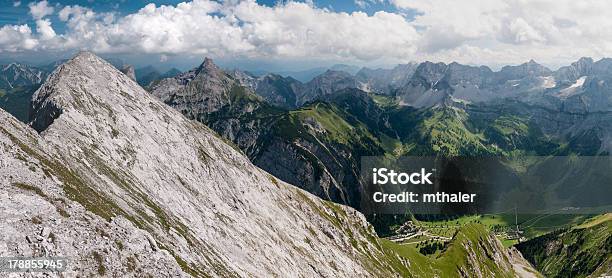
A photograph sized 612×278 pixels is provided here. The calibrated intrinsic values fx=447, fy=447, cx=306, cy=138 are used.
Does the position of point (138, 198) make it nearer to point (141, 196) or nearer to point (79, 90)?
point (141, 196)

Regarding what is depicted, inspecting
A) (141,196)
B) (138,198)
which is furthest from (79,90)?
(138,198)

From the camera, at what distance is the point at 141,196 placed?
92.4 metres

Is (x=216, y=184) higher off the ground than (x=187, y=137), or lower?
lower

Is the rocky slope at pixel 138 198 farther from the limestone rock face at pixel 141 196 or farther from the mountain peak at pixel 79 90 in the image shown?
the mountain peak at pixel 79 90

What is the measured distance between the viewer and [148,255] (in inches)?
2324

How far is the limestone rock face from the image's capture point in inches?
2151

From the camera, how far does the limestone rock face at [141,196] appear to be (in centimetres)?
5462

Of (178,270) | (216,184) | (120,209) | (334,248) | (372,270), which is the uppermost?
(120,209)

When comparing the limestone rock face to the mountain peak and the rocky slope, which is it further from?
the mountain peak

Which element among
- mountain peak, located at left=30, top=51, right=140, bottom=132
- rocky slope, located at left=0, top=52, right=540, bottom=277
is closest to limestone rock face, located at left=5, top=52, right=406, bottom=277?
rocky slope, located at left=0, top=52, right=540, bottom=277

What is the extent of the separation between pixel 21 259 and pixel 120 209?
2678cm

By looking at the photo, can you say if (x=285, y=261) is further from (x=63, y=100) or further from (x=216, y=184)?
(x=63, y=100)

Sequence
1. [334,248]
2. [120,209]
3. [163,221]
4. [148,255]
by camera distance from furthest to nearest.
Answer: [334,248]
[163,221]
[120,209]
[148,255]

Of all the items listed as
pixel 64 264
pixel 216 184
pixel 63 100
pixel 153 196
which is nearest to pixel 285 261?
pixel 216 184
